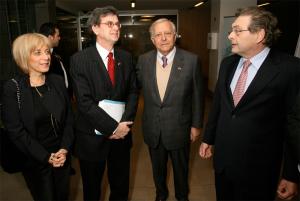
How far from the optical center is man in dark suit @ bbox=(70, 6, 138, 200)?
173 cm

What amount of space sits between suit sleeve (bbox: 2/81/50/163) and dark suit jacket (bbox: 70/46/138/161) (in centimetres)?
33

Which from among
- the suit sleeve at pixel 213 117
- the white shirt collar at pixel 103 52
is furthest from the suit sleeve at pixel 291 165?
the white shirt collar at pixel 103 52

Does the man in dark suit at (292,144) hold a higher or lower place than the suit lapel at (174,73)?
lower

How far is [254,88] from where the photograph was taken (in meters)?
1.38

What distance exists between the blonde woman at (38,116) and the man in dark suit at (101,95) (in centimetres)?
14

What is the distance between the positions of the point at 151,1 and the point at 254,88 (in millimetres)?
7149

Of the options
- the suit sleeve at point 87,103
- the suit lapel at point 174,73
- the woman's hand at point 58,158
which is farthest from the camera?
the suit lapel at point 174,73

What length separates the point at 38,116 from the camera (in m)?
1.54

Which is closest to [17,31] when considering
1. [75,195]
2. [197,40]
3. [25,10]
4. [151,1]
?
[25,10]

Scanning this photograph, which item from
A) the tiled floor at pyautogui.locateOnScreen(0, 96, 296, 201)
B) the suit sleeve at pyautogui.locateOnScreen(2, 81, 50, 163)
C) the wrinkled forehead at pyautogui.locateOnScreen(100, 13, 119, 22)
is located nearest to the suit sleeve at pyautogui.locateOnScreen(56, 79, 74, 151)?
the suit sleeve at pyautogui.locateOnScreen(2, 81, 50, 163)

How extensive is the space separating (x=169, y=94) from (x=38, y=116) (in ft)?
3.09

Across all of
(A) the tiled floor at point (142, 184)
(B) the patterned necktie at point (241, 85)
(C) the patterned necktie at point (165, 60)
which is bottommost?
(A) the tiled floor at point (142, 184)

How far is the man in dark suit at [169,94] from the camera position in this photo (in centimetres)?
196

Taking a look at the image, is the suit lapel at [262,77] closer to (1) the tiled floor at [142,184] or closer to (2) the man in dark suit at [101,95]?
(2) the man in dark suit at [101,95]
